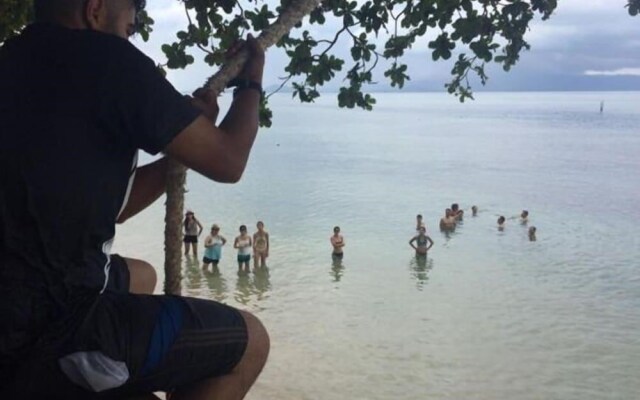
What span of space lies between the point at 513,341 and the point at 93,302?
17382mm

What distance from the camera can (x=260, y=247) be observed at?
2366 cm

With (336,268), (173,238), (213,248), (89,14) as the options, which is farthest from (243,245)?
(89,14)

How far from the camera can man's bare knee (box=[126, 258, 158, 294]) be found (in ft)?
8.24

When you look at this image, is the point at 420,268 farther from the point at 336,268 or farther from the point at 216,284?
the point at 216,284

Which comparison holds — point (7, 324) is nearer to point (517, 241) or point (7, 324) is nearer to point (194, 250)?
point (194, 250)

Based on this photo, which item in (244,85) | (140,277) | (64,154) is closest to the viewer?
(64,154)

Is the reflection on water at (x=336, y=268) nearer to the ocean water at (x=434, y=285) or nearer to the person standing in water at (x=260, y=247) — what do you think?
the ocean water at (x=434, y=285)

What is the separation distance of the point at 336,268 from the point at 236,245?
404 cm

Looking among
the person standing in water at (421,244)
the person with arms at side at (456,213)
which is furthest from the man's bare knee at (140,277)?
the person with arms at side at (456,213)

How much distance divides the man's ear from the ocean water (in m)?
11.9

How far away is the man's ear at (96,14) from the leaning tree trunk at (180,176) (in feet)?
1.74

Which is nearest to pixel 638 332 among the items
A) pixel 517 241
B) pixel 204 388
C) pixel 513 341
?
pixel 513 341

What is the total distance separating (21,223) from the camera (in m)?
1.79

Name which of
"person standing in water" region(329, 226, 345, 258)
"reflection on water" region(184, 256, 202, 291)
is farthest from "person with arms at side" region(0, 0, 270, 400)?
"person standing in water" region(329, 226, 345, 258)
